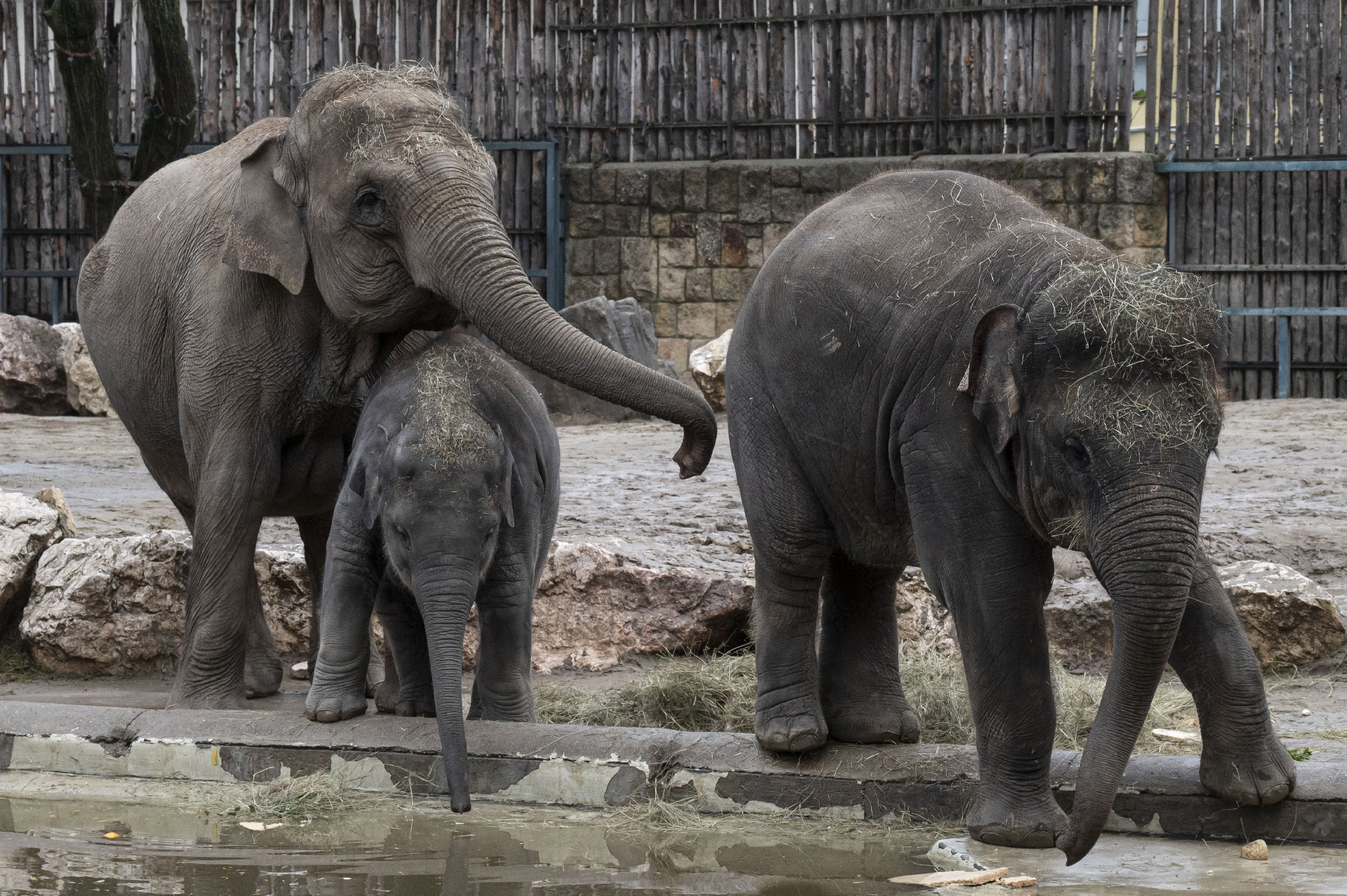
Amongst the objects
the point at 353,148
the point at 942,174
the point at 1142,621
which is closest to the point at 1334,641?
the point at 942,174

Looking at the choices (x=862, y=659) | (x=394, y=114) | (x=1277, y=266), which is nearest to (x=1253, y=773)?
(x=862, y=659)

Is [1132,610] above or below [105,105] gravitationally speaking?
below

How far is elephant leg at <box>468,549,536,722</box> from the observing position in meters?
5.70

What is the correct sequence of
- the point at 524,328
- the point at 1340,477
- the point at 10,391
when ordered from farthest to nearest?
the point at 10,391 → the point at 1340,477 → the point at 524,328

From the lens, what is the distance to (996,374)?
408cm

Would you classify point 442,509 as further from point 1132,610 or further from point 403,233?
point 1132,610

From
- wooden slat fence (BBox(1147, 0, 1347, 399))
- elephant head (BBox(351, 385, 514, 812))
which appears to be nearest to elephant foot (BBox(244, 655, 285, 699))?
elephant head (BBox(351, 385, 514, 812))

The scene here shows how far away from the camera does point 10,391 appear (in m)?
15.2

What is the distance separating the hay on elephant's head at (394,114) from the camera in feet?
19.1

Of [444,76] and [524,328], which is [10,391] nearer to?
[444,76]

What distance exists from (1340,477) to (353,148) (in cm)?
681

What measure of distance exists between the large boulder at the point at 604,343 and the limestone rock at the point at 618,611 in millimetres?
6741

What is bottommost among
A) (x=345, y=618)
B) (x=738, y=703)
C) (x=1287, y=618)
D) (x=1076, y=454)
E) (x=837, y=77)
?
(x=738, y=703)

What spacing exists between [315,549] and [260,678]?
612 millimetres
